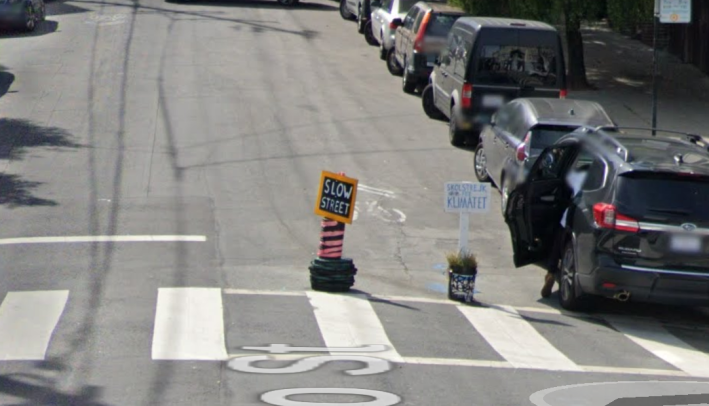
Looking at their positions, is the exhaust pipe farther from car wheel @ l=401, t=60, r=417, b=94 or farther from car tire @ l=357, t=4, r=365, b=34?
car tire @ l=357, t=4, r=365, b=34

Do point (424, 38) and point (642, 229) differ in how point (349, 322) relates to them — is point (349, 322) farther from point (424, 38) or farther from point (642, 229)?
point (424, 38)

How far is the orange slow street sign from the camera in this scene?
11.9 metres

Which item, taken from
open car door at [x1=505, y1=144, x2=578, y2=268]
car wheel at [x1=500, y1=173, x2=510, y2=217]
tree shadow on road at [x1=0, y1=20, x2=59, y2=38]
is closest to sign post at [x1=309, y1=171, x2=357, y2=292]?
open car door at [x1=505, y1=144, x2=578, y2=268]

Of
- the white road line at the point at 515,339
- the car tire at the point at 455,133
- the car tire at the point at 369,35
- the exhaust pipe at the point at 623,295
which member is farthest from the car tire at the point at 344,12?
the exhaust pipe at the point at 623,295

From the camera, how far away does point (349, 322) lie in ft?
34.9

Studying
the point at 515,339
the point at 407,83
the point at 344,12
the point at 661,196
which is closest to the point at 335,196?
the point at 515,339

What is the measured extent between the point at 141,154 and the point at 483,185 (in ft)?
25.2

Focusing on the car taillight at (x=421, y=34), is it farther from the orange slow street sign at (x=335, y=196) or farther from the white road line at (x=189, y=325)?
the white road line at (x=189, y=325)

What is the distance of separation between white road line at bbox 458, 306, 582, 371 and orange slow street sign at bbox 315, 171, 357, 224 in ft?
5.23

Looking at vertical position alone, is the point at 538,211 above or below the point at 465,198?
below

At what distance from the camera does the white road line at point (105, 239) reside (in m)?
13.6

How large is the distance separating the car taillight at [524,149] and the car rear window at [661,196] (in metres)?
3.84

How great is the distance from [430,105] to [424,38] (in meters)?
1.74

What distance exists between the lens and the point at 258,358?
9.16 m
